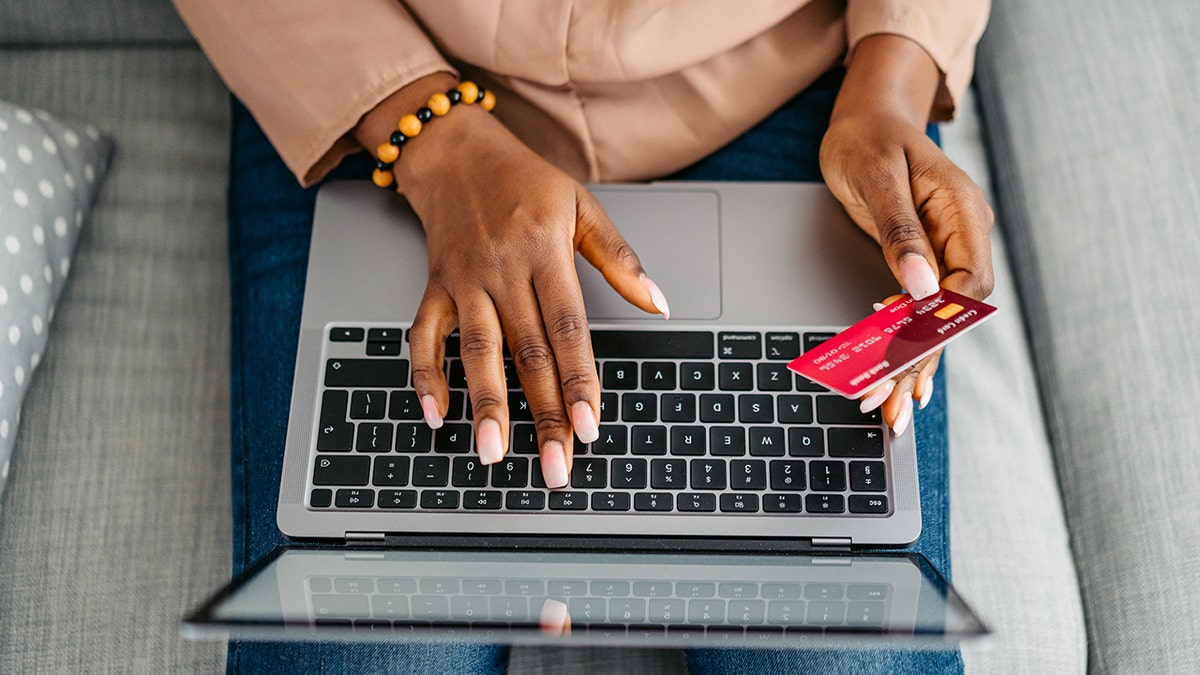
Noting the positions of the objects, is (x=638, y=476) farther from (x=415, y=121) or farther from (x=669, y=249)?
(x=415, y=121)

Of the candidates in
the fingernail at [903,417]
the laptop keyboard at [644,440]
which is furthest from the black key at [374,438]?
the fingernail at [903,417]

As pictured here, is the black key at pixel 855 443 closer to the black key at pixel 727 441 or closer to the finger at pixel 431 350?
the black key at pixel 727 441

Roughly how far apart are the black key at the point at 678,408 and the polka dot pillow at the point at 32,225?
0.61 meters

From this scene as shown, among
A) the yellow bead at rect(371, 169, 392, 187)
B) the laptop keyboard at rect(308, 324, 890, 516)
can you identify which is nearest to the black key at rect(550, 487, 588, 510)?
the laptop keyboard at rect(308, 324, 890, 516)

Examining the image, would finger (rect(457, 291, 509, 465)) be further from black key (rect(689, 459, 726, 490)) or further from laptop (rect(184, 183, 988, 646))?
black key (rect(689, 459, 726, 490))

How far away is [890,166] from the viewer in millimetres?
745

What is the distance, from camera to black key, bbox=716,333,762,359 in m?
0.76

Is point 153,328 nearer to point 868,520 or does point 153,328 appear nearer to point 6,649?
point 6,649

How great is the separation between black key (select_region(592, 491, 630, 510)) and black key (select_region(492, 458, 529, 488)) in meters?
0.06

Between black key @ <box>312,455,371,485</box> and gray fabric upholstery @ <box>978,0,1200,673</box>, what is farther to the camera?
gray fabric upholstery @ <box>978,0,1200,673</box>

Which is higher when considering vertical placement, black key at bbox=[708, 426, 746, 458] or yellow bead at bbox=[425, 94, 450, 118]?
yellow bead at bbox=[425, 94, 450, 118]

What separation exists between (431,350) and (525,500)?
5.6 inches

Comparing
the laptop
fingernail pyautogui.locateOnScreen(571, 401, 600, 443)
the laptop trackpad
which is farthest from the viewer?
the laptop trackpad

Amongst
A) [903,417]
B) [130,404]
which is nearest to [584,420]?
[903,417]
